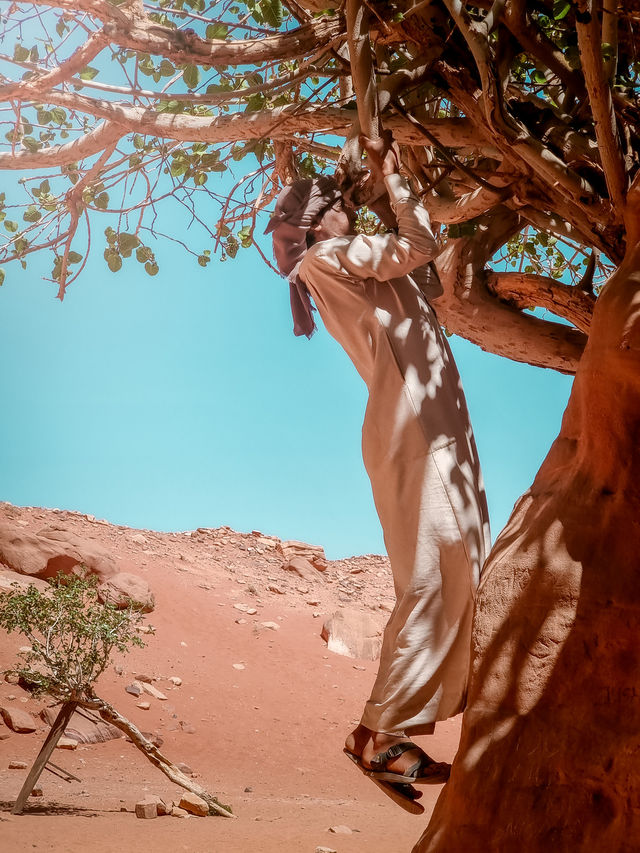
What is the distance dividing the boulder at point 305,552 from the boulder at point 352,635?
1.93 metres

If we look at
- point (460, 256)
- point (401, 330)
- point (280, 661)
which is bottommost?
point (280, 661)

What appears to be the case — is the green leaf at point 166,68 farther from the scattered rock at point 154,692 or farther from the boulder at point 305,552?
the boulder at point 305,552

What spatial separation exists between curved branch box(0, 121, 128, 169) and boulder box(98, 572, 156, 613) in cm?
384

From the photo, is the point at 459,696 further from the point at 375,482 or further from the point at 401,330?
the point at 401,330

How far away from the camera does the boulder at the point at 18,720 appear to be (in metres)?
5.28

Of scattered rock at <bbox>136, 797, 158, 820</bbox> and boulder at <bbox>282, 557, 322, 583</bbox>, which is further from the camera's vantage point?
boulder at <bbox>282, 557, 322, 583</bbox>

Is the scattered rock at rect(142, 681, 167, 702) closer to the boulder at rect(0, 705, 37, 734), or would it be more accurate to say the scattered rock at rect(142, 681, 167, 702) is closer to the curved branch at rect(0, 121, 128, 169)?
the boulder at rect(0, 705, 37, 734)

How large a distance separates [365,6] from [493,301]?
1882 mm

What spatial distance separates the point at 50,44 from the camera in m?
4.32

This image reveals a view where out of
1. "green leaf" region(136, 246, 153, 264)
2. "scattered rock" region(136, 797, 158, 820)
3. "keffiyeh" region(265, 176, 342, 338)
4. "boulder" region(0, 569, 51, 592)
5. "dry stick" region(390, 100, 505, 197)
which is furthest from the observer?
"boulder" region(0, 569, 51, 592)

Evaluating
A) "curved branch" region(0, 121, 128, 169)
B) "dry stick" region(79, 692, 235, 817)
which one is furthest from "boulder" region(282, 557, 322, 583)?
"curved branch" region(0, 121, 128, 169)

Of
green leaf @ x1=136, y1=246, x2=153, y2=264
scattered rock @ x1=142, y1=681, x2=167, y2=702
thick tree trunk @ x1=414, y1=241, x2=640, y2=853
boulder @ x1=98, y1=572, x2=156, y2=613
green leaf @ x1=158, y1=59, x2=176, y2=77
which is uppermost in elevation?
green leaf @ x1=158, y1=59, x2=176, y2=77

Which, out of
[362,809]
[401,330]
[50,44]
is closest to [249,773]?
[362,809]

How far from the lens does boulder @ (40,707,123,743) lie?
5477 mm
